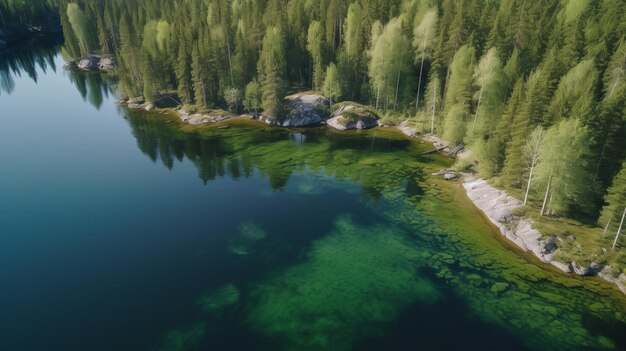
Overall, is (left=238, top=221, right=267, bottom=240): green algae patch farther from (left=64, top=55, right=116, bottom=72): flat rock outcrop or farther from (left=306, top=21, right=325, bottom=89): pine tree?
(left=64, top=55, right=116, bottom=72): flat rock outcrop

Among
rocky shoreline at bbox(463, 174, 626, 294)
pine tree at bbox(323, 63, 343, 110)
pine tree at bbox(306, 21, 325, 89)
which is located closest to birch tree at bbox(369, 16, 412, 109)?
pine tree at bbox(323, 63, 343, 110)

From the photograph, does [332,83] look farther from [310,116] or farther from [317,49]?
[317,49]

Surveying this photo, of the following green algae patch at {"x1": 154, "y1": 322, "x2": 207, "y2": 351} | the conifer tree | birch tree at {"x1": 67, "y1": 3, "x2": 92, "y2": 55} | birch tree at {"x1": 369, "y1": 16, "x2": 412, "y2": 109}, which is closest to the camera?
green algae patch at {"x1": 154, "y1": 322, "x2": 207, "y2": 351}

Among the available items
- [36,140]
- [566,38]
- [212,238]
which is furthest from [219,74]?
[566,38]

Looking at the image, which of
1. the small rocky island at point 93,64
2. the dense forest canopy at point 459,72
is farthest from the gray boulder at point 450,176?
the small rocky island at point 93,64

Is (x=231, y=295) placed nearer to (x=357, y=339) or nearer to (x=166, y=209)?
(x=357, y=339)

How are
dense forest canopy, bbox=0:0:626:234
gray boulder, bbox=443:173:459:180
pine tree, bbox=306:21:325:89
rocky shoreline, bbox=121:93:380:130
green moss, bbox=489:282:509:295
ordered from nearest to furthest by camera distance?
green moss, bbox=489:282:509:295 → dense forest canopy, bbox=0:0:626:234 → gray boulder, bbox=443:173:459:180 → rocky shoreline, bbox=121:93:380:130 → pine tree, bbox=306:21:325:89

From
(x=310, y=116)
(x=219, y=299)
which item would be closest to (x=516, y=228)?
(x=219, y=299)
